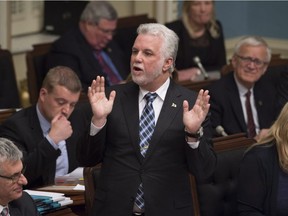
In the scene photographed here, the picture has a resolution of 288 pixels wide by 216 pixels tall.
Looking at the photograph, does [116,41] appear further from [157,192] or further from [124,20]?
[157,192]

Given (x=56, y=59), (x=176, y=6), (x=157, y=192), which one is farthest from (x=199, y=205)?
(x=176, y=6)

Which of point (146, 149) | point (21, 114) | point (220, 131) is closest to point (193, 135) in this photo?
point (146, 149)

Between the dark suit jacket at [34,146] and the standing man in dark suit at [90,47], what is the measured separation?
149 centimetres

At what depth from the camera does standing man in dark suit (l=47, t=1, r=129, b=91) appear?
21.6ft

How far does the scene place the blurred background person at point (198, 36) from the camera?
729cm

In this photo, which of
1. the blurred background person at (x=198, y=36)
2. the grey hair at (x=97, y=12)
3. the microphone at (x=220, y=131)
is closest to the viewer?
the microphone at (x=220, y=131)

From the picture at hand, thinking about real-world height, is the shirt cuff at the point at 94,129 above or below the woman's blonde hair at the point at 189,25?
above

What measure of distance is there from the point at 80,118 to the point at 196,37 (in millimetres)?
2417

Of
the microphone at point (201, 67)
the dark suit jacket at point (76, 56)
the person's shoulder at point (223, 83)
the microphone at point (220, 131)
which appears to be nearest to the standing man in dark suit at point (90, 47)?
the dark suit jacket at point (76, 56)

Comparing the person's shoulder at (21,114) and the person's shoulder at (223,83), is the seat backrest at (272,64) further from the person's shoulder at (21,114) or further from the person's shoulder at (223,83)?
the person's shoulder at (21,114)

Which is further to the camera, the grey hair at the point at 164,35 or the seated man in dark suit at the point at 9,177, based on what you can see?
Answer: the grey hair at the point at 164,35

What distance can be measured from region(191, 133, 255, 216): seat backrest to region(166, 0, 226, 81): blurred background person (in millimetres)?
2501

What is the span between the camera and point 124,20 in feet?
25.0

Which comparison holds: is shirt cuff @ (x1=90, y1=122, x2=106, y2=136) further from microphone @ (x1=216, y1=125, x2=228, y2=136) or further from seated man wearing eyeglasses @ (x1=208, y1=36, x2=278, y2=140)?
seated man wearing eyeglasses @ (x1=208, y1=36, x2=278, y2=140)
